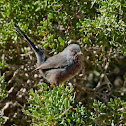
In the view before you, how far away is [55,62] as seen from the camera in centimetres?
393

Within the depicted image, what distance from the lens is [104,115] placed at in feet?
11.1

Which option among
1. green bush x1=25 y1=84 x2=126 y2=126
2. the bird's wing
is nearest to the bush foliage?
green bush x1=25 y1=84 x2=126 y2=126

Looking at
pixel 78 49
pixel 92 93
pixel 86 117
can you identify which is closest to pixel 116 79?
pixel 92 93

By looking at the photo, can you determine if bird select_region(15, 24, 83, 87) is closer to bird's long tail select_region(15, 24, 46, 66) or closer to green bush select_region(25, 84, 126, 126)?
bird's long tail select_region(15, 24, 46, 66)

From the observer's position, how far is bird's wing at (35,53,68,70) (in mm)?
3875

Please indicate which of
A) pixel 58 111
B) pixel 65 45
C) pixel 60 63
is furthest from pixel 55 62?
pixel 58 111

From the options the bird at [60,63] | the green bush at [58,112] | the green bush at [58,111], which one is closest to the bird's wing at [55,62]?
the bird at [60,63]

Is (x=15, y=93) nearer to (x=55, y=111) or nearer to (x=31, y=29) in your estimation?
(x=31, y=29)

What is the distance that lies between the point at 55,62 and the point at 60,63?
0.25 ft

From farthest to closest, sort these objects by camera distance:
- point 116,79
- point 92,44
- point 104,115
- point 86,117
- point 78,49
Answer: point 116,79 < point 92,44 < point 78,49 < point 104,115 < point 86,117

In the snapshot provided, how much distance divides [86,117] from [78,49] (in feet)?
3.86

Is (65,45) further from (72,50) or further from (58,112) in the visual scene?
(58,112)

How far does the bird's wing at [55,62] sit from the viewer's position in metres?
3.88

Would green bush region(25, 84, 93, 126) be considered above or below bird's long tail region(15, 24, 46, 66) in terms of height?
below
